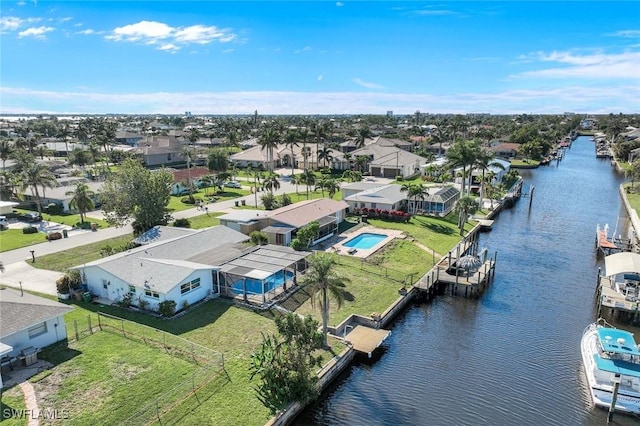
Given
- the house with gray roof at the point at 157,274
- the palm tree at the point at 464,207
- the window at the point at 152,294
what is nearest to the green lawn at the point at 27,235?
the house with gray roof at the point at 157,274

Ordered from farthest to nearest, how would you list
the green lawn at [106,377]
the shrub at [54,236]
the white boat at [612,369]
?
the shrub at [54,236] < the white boat at [612,369] < the green lawn at [106,377]

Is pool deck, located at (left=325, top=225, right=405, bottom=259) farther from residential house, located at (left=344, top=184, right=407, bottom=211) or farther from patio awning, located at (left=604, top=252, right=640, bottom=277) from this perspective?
patio awning, located at (left=604, top=252, right=640, bottom=277)

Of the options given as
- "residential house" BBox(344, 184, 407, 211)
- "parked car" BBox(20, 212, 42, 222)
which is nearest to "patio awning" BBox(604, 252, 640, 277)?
"residential house" BBox(344, 184, 407, 211)

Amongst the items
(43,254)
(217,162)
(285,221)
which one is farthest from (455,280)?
(217,162)

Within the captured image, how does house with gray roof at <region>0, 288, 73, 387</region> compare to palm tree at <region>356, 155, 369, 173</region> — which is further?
palm tree at <region>356, 155, 369, 173</region>

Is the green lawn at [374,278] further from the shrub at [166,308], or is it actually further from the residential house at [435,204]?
the residential house at [435,204]
